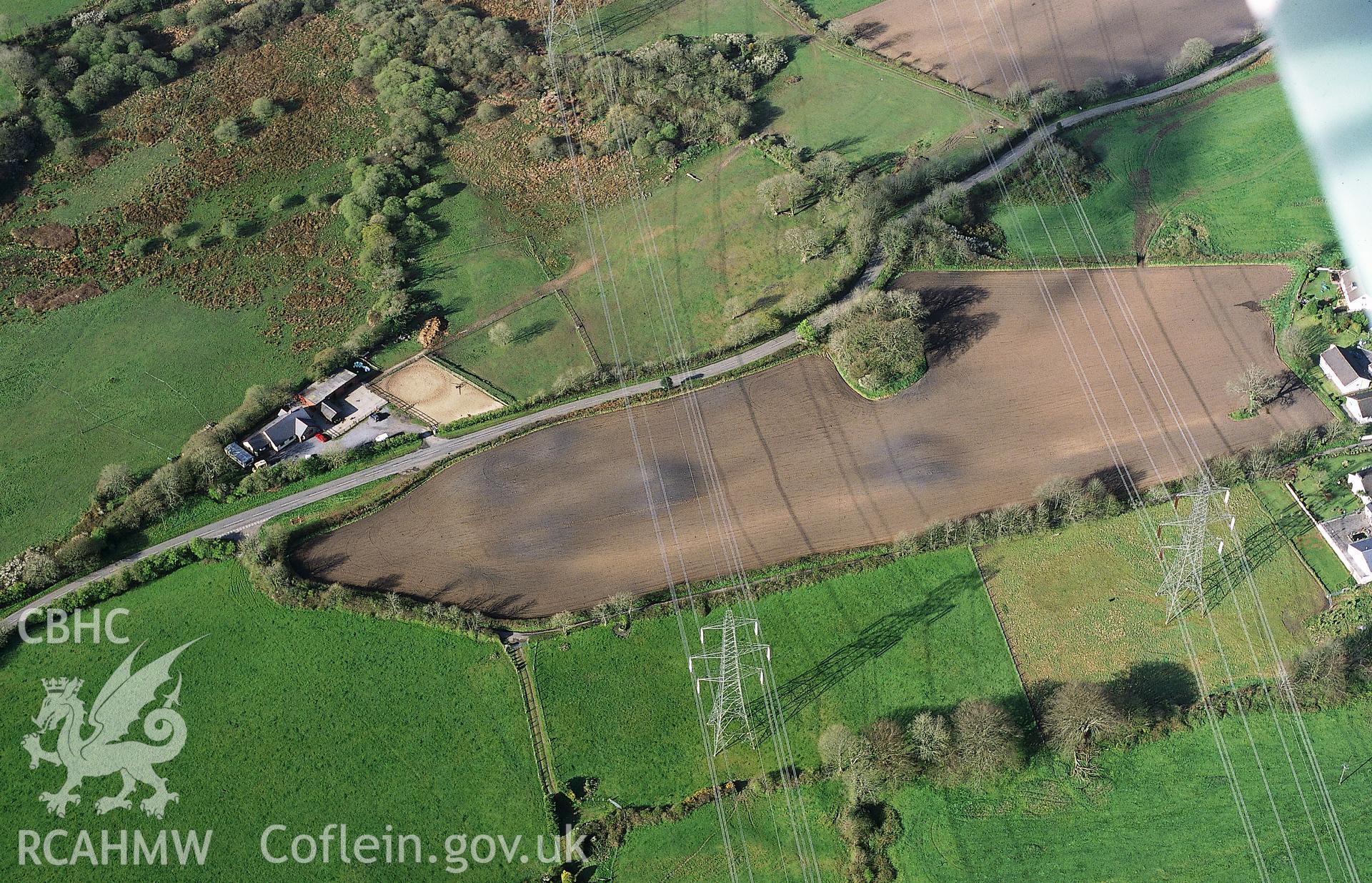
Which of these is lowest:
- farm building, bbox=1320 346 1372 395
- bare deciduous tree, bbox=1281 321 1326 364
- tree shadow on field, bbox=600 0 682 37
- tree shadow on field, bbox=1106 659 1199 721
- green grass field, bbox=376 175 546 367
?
tree shadow on field, bbox=1106 659 1199 721

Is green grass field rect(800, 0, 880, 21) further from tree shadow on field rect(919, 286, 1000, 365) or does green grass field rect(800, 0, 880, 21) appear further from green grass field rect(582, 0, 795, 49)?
tree shadow on field rect(919, 286, 1000, 365)

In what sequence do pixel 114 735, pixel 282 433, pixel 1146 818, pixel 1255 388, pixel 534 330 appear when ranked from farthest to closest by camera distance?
1. pixel 534 330
2. pixel 282 433
3. pixel 1255 388
4. pixel 114 735
5. pixel 1146 818

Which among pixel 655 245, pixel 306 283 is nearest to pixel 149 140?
pixel 306 283

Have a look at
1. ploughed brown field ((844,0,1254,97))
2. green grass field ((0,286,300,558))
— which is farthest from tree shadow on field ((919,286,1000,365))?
green grass field ((0,286,300,558))

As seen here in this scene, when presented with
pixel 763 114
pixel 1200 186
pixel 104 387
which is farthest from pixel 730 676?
pixel 1200 186

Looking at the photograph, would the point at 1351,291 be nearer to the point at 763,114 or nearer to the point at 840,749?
the point at 763,114

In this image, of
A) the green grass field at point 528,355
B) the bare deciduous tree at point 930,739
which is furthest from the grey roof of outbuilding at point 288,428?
the bare deciduous tree at point 930,739

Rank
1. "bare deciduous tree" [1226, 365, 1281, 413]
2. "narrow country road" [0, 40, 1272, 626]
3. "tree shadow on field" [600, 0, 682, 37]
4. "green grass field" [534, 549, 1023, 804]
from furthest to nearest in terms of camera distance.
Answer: "tree shadow on field" [600, 0, 682, 37], "bare deciduous tree" [1226, 365, 1281, 413], "narrow country road" [0, 40, 1272, 626], "green grass field" [534, 549, 1023, 804]
